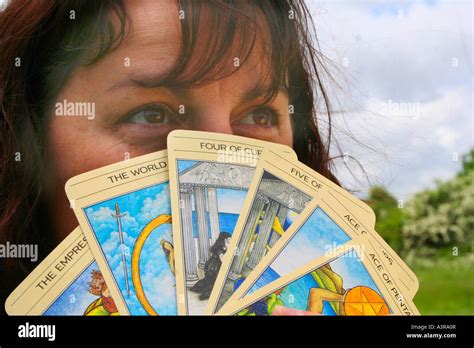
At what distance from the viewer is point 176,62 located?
3240 mm

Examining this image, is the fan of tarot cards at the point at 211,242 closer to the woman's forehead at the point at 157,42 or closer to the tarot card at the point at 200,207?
the tarot card at the point at 200,207

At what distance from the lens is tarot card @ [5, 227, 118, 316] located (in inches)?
125

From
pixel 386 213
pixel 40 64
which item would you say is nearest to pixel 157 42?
pixel 40 64

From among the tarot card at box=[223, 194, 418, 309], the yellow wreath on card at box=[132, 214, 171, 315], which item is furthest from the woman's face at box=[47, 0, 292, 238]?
the tarot card at box=[223, 194, 418, 309]

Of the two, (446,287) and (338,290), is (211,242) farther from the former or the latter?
(446,287)

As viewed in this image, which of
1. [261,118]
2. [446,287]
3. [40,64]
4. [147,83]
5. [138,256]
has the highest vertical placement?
[40,64]

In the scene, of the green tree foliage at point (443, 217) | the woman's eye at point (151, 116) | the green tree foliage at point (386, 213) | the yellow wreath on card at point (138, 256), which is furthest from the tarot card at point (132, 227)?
the green tree foliage at point (443, 217)

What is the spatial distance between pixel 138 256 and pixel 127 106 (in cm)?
70

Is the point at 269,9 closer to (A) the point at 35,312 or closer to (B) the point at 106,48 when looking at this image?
(B) the point at 106,48

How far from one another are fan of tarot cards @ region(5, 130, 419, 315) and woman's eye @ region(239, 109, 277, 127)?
101 millimetres

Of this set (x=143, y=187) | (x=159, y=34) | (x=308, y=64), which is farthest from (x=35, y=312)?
(x=308, y=64)

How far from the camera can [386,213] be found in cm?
343

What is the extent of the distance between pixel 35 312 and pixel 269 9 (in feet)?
5.97

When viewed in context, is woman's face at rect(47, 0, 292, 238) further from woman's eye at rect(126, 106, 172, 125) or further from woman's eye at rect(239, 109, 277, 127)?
woman's eye at rect(239, 109, 277, 127)
